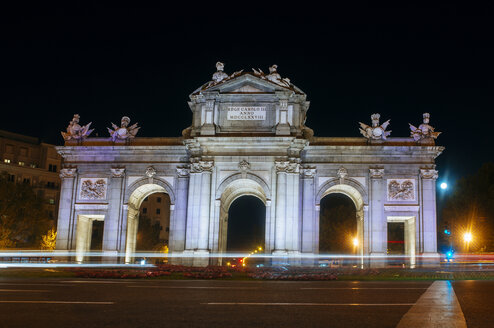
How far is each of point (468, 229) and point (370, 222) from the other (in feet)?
110

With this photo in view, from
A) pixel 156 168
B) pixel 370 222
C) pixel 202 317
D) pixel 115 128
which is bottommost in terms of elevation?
pixel 202 317

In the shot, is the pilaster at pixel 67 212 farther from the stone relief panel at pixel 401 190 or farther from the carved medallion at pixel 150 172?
the stone relief panel at pixel 401 190

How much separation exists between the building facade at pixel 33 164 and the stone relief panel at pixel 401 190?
6491 centimetres

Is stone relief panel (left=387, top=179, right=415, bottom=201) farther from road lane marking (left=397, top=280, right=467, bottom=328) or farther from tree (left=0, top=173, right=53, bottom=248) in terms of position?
tree (left=0, top=173, right=53, bottom=248)

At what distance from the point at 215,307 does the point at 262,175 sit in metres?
30.8

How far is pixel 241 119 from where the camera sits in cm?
4631

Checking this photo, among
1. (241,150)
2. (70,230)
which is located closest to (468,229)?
(241,150)

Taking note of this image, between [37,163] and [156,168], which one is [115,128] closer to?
[156,168]

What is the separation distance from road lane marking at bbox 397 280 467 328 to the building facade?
275ft

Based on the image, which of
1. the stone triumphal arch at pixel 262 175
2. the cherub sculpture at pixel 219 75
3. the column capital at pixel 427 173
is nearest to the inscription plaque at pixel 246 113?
the stone triumphal arch at pixel 262 175

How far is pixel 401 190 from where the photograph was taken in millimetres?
45969

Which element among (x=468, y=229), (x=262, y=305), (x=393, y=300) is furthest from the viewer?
(x=468, y=229)

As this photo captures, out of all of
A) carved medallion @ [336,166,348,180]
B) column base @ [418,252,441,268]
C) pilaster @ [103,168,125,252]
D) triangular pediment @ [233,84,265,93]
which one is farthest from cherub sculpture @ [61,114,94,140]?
column base @ [418,252,441,268]

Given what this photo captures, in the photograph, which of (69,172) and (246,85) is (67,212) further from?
(246,85)
